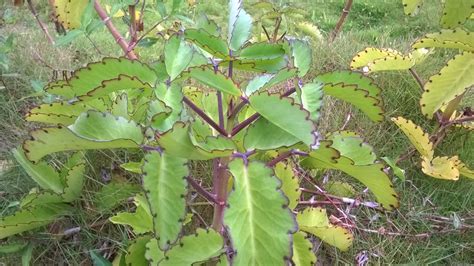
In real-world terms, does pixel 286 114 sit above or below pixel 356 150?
above

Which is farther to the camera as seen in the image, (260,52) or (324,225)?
(324,225)

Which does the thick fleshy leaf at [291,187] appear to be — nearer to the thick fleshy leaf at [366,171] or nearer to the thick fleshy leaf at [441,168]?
the thick fleshy leaf at [366,171]

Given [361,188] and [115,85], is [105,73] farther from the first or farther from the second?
[361,188]

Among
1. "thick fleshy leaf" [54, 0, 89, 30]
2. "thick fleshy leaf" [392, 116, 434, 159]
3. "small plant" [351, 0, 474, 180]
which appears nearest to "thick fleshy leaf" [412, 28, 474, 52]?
"small plant" [351, 0, 474, 180]

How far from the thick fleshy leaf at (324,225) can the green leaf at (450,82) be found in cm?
42

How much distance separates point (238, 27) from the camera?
1036 millimetres

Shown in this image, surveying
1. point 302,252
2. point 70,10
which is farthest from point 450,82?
point 70,10

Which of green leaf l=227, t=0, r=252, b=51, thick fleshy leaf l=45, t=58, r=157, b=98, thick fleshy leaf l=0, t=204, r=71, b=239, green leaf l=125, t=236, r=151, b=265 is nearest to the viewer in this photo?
thick fleshy leaf l=45, t=58, r=157, b=98

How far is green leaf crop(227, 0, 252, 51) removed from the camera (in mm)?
1018

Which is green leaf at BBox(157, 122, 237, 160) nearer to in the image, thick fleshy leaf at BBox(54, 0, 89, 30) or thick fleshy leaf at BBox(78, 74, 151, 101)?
thick fleshy leaf at BBox(78, 74, 151, 101)

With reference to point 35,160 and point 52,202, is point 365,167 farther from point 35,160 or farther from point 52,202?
point 52,202

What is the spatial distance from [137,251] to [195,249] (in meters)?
0.23

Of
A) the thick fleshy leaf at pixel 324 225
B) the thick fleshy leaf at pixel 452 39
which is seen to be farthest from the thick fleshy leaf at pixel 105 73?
the thick fleshy leaf at pixel 452 39

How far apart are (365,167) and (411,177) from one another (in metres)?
0.66
